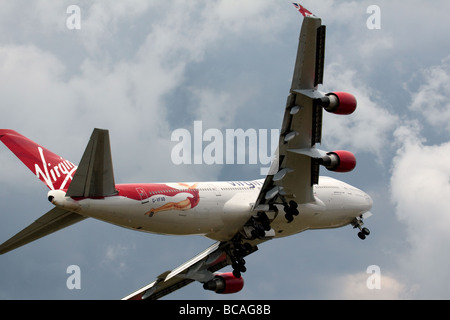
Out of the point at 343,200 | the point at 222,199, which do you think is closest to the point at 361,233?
the point at 343,200

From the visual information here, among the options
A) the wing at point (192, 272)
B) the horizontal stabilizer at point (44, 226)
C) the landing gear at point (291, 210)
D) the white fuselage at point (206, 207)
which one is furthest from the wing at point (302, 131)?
the horizontal stabilizer at point (44, 226)

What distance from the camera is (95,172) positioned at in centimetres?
3669

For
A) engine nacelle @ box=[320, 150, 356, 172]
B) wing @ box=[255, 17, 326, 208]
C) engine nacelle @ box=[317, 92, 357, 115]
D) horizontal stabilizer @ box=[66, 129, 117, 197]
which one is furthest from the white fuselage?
engine nacelle @ box=[317, 92, 357, 115]

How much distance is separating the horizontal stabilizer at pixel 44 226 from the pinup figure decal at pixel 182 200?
398cm

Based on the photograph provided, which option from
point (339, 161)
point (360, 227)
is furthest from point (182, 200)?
point (360, 227)

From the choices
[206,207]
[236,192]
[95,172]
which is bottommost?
[95,172]

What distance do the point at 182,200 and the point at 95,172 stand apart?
6082 millimetres

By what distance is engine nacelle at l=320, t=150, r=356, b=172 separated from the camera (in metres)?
41.8

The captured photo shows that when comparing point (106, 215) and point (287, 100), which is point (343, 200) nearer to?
point (287, 100)

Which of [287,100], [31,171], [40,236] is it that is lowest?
[40,236]

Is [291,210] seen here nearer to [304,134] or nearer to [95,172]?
[304,134]

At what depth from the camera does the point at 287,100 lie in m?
39.3

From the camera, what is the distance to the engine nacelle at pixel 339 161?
4178 cm

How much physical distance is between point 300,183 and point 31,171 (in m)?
14.4
